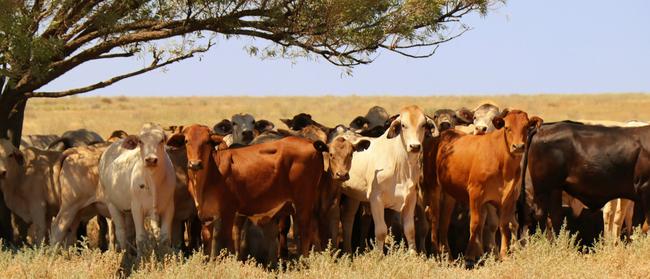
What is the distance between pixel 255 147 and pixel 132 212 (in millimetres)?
1738

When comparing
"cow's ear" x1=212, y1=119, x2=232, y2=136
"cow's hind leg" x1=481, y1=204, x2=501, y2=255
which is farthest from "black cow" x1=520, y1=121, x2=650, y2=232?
"cow's ear" x1=212, y1=119, x2=232, y2=136

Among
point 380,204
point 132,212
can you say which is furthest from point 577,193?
point 132,212

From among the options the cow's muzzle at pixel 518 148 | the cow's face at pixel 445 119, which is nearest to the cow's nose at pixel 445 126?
the cow's face at pixel 445 119

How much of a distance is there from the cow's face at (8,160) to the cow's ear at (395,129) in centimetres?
477

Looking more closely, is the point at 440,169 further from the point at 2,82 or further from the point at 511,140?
the point at 2,82

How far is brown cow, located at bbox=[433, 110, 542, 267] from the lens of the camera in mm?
12586

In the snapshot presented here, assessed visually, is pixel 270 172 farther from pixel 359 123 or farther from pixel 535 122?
pixel 359 123

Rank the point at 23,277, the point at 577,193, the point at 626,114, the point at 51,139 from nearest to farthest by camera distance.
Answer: the point at 23,277, the point at 577,193, the point at 51,139, the point at 626,114

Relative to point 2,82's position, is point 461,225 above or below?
below

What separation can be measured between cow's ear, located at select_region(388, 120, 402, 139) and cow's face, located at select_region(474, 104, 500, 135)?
2.64 metres

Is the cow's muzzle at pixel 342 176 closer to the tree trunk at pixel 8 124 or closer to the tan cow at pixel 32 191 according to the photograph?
the tan cow at pixel 32 191

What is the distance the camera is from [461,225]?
14.5m

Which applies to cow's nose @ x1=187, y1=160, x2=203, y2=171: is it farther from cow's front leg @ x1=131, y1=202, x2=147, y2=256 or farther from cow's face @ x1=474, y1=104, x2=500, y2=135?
cow's face @ x1=474, y1=104, x2=500, y2=135

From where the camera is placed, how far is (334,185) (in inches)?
521
